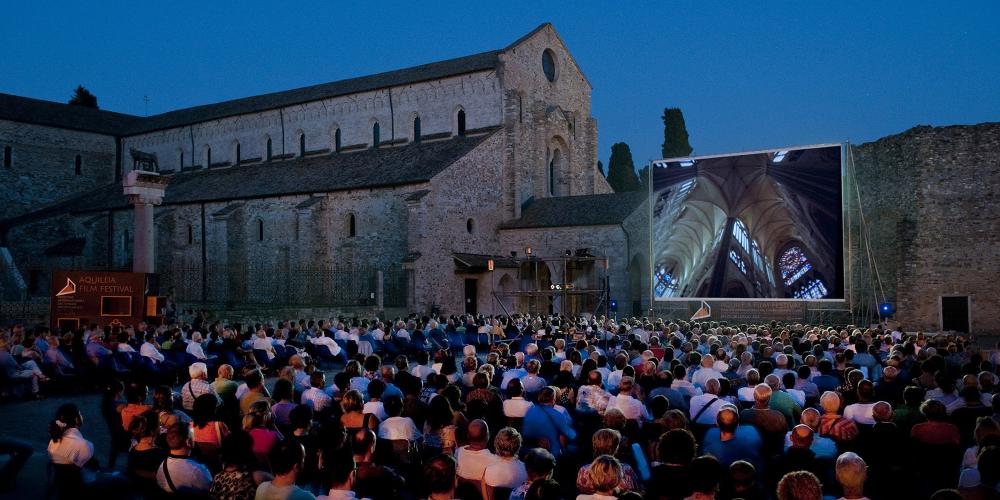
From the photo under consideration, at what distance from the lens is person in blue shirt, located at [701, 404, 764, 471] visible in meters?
6.26

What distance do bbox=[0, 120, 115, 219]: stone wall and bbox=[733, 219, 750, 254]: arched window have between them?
37035 millimetres

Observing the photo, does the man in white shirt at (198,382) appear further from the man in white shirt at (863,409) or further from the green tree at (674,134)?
the green tree at (674,134)

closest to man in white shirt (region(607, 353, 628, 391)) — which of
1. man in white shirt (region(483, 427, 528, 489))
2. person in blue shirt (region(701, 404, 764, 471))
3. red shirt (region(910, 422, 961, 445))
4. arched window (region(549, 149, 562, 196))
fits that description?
person in blue shirt (region(701, 404, 764, 471))

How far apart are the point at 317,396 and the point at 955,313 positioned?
24.1 m

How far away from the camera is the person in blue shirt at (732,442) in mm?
6262

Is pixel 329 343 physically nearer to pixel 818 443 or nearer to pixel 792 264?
pixel 818 443

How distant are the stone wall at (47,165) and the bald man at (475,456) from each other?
146 ft

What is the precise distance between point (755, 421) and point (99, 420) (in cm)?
983

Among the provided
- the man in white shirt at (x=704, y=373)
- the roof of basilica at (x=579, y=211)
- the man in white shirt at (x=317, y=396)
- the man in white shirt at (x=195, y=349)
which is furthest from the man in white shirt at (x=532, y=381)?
the roof of basilica at (x=579, y=211)

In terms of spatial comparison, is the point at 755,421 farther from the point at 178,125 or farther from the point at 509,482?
the point at 178,125

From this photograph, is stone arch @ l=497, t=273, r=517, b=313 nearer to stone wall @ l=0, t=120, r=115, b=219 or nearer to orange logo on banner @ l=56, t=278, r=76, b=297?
orange logo on banner @ l=56, t=278, r=76, b=297

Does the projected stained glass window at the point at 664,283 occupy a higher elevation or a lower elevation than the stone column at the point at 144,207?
lower

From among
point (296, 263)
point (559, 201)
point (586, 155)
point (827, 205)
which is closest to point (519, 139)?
point (559, 201)

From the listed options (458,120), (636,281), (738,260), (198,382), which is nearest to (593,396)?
(198,382)
